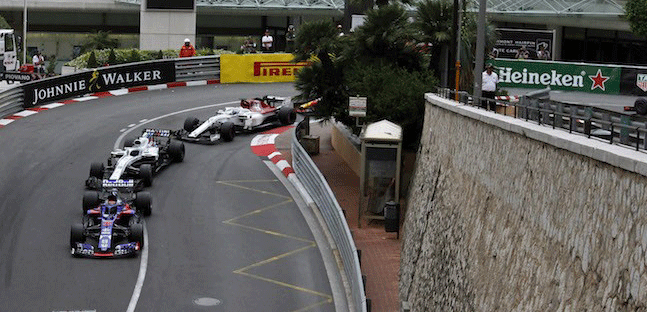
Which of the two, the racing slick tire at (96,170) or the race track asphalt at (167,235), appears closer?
the race track asphalt at (167,235)

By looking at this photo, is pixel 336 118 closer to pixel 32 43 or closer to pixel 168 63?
pixel 168 63

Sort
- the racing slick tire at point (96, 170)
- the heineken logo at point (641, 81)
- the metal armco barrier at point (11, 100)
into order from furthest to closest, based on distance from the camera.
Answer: the metal armco barrier at point (11, 100), the heineken logo at point (641, 81), the racing slick tire at point (96, 170)

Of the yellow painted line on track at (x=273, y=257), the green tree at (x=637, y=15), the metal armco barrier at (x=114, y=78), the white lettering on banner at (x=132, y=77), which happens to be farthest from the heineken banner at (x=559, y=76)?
the white lettering on banner at (x=132, y=77)

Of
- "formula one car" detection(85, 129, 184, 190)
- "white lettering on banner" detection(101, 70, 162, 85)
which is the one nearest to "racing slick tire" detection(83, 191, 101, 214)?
"formula one car" detection(85, 129, 184, 190)

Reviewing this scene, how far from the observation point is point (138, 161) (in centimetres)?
3284

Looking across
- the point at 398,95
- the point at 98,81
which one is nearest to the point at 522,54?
the point at 398,95

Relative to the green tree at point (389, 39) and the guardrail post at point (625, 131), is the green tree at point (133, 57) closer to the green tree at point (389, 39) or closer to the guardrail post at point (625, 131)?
the green tree at point (389, 39)

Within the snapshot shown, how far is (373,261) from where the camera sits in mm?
27078

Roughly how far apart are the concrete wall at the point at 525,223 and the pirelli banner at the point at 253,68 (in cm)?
2817

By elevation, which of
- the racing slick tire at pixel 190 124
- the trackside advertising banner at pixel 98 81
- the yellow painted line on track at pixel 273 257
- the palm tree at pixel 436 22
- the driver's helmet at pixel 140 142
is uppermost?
the palm tree at pixel 436 22

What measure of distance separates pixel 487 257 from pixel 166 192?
16.6m

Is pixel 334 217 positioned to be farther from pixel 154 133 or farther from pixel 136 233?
pixel 154 133

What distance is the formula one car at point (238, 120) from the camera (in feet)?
128

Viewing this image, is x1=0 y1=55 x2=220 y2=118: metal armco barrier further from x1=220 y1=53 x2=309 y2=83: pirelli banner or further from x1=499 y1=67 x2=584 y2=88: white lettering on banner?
x1=499 y1=67 x2=584 y2=88: white lettering on banner
